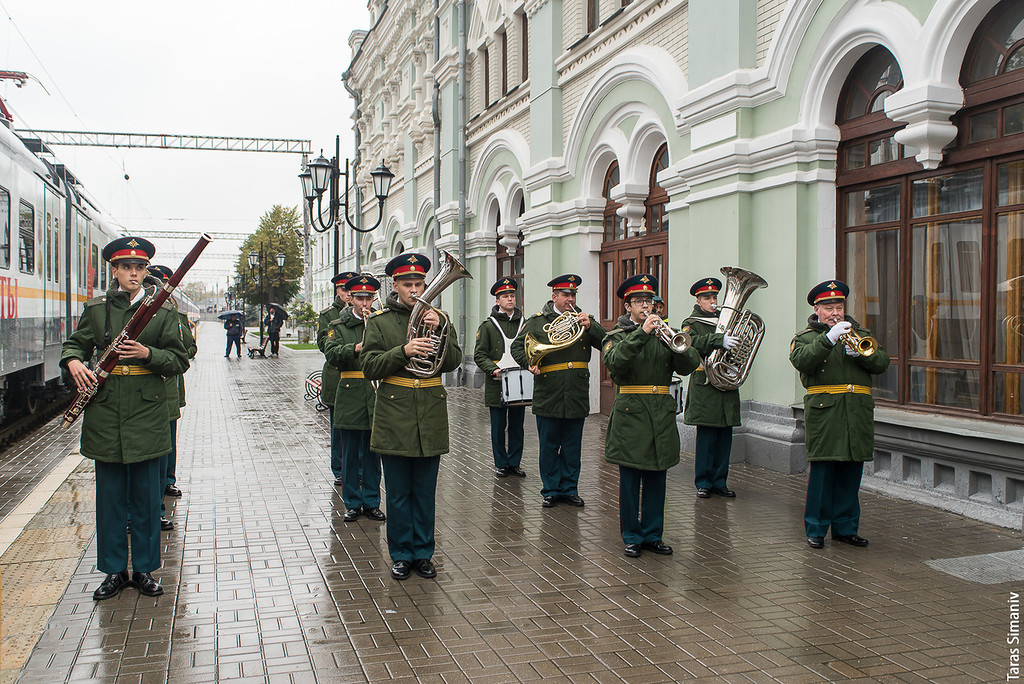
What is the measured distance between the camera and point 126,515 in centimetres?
521

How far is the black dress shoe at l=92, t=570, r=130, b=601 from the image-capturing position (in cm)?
505

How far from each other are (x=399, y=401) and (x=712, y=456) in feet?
11.9

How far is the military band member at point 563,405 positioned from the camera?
298 inches

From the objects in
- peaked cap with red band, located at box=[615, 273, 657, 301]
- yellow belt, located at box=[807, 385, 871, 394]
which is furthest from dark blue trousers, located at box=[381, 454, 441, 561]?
yellow belt, located at box=[807, 385, 871, 394]

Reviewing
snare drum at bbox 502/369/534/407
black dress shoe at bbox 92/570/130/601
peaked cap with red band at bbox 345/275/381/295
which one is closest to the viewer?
black dress shoe at bbox 92/570/130/601

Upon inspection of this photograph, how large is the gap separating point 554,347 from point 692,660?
3.63 metres

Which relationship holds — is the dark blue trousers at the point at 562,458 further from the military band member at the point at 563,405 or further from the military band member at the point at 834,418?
the military band member at the point at 834,418

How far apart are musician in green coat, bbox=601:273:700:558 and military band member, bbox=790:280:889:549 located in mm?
961

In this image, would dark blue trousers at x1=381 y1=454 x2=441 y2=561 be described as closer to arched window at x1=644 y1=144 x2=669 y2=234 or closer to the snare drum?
the snare drum

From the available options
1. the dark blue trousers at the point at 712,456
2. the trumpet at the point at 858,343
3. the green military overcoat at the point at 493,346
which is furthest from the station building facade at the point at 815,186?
the green military overcoat at the point at 493,346

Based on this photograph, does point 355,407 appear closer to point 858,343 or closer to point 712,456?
point 712,456

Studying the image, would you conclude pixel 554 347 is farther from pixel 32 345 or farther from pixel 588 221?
pixel 32 345

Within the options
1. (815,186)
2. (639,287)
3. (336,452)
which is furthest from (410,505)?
(815,186)

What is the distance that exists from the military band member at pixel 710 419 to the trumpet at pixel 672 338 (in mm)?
1966
